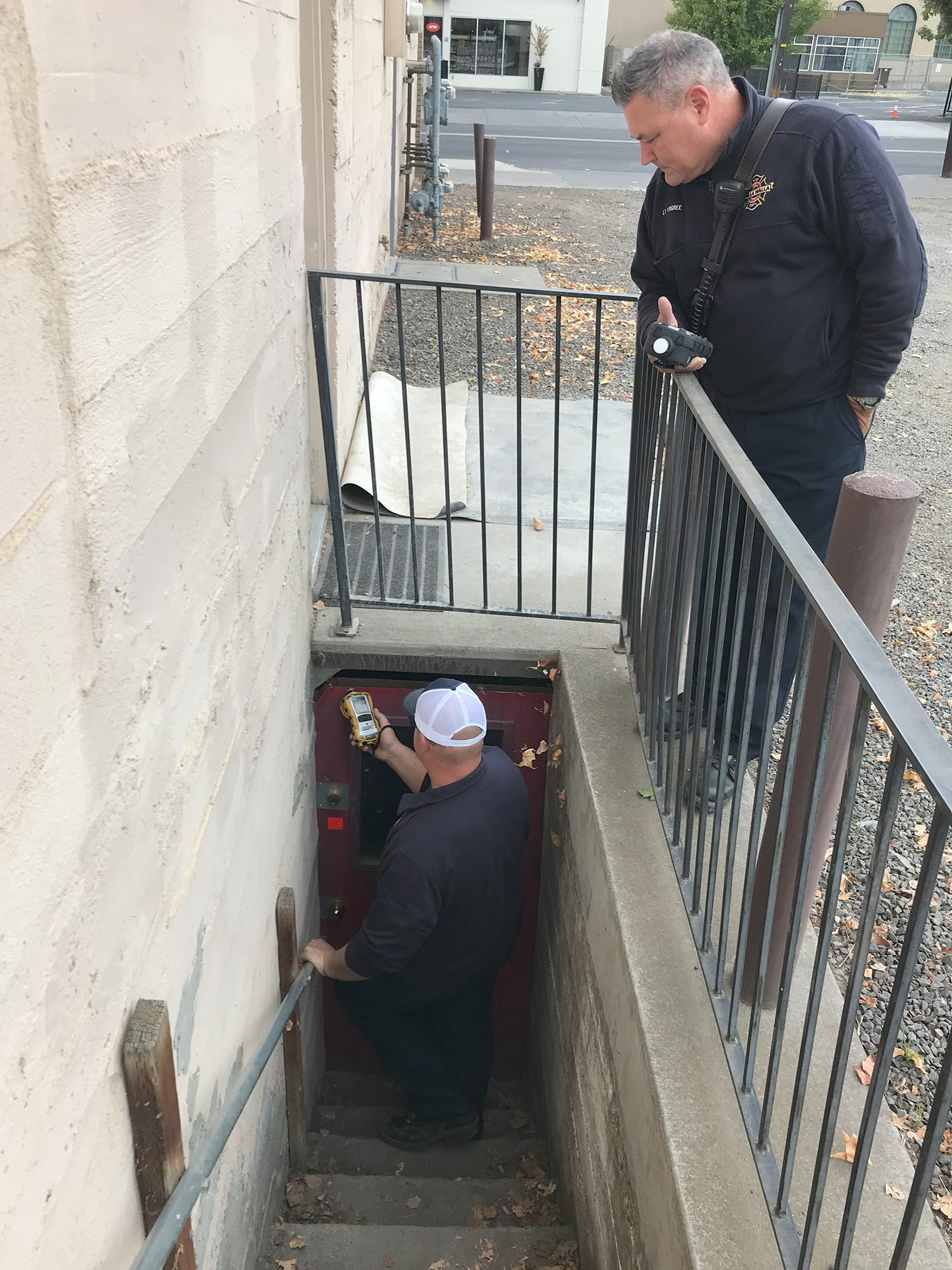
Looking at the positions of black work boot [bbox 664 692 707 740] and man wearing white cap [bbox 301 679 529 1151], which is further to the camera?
man wearing white cap [bbox 301 679 529 1151]

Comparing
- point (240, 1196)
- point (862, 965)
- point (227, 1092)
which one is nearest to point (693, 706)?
point (862, 965)

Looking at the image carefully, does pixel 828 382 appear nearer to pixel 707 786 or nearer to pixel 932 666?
pixel 707 786

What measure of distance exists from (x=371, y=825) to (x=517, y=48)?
40816 millimetres

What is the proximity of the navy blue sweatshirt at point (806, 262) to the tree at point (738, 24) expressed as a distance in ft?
100

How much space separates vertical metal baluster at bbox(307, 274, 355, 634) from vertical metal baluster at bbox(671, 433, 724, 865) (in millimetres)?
1464

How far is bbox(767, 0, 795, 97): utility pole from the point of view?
1728cm

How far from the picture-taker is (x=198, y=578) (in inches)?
81.0

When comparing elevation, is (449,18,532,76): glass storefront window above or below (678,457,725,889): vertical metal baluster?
above

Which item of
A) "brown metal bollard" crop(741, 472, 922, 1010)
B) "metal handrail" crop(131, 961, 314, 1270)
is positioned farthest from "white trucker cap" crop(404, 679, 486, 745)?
"brown metal bollard" crop(741, 472, 922, 1010)

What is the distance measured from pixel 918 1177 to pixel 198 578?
1595 millimetres

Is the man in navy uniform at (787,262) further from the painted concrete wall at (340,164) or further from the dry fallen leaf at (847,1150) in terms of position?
the painted concrete wall at (340,164)

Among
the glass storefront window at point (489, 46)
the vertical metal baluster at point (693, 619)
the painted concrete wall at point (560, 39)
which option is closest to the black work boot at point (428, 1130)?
the vertical metal baluster at point (693, 619)

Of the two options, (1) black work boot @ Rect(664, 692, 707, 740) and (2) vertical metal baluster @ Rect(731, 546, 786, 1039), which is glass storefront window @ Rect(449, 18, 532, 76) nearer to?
(1) black work boot @ Rect(664, 692, 707, 740)

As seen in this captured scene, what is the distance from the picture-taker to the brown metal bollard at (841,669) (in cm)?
179
